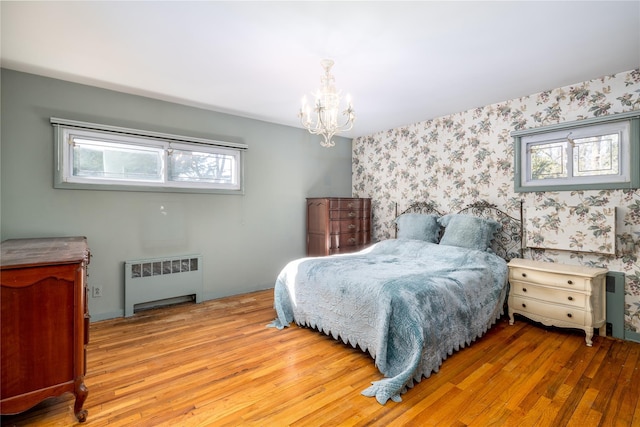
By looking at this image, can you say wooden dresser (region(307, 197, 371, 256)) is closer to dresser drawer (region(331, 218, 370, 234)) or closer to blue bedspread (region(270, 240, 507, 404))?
dresser drawer (region(331, 218, 370, 234))

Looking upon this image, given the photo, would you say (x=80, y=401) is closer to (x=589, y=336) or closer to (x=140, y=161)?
(x=140, y=161)

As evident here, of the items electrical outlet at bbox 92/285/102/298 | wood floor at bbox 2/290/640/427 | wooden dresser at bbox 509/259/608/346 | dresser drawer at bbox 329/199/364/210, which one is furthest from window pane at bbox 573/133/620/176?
electrical outlet at bbox 92/285/102/298

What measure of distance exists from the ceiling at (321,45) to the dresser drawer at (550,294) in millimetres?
1995

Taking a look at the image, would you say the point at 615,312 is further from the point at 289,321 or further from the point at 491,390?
the point at 289,321

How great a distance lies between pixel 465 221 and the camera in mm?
3439

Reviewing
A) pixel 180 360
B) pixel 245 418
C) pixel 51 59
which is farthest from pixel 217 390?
pixel 51 59

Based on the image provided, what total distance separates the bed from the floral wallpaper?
301mm

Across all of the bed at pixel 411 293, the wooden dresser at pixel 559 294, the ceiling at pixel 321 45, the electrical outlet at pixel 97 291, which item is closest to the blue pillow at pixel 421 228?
the bed at pixel 411 293

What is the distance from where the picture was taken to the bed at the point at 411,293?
203cm

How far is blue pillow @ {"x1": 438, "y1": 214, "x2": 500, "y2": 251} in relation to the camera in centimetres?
329

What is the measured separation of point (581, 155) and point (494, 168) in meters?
0.79

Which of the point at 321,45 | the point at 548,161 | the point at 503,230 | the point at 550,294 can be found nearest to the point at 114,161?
the point at 321,45

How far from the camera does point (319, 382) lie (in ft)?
6.63

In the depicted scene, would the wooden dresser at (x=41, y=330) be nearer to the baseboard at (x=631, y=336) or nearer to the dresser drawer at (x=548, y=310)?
the dresser drawer at (x=548, y=310)
